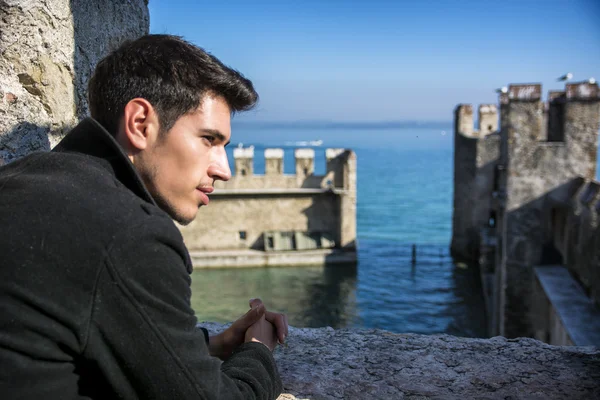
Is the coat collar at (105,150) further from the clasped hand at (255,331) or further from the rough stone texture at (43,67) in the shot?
the rough stone texture at (43,67)

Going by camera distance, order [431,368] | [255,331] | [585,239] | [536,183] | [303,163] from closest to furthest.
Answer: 1. [255,331]
2. [431,368]
3. [585,239]
4. [536,183]
5. [303,163]

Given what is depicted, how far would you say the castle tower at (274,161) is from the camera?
24172 mm

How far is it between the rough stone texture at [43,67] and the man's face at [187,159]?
0.93 m

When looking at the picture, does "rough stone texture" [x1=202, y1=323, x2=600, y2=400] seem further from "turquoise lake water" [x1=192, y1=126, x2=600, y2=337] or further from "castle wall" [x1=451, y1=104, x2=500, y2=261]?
"castle wall" [x1=451, y1=104, x2=500, y2=261]

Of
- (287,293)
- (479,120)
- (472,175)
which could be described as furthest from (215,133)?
(479,120)

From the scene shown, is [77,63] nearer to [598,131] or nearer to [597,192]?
[597,192]

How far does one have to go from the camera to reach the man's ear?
1.45 m

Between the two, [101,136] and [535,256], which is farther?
[535,256]

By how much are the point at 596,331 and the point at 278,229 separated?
57.7 ft

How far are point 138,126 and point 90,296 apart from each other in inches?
18.9

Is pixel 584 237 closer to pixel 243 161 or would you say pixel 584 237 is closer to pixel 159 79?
pixel 159 79

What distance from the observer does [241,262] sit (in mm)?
23906

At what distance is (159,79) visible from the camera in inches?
58.1

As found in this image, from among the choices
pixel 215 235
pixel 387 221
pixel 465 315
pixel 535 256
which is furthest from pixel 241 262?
pixel 387 221
